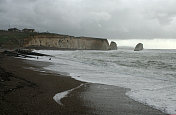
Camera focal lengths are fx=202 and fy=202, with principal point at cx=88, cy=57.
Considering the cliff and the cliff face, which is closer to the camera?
the cliff

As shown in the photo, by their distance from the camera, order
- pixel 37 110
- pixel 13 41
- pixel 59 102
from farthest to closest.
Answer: pixel 13 41
pixel 59 102
pixel 37 110

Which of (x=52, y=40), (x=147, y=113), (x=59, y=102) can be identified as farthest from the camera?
(x=52, y=40)

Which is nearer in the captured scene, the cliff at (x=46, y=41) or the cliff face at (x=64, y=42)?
the cliff at (x=46, y=41)

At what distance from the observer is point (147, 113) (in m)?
5.34

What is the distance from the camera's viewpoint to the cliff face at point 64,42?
81800mm

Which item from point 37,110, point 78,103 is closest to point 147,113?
point 78,103

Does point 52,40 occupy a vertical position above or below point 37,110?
above

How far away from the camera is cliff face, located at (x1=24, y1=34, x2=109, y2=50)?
8180 cm

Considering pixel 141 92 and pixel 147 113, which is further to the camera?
pixel 141 92

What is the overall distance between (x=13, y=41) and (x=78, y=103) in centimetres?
7223

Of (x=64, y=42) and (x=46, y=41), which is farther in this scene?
(x=64, y=42)

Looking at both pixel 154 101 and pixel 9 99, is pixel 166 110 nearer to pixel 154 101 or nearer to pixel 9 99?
pixel 154 101

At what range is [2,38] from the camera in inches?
2906

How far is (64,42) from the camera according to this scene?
9650cm
